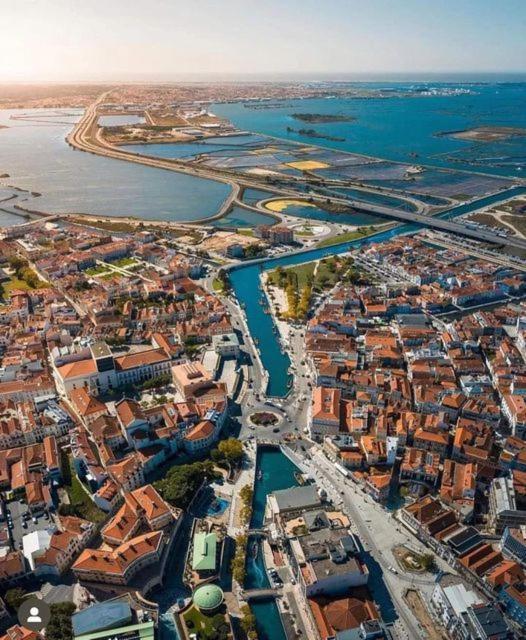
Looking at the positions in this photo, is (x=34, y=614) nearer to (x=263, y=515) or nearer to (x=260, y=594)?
(x=260, y=594)

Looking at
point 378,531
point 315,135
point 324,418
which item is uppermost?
point 315,135

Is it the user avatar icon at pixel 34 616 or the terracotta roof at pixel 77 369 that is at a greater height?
the terracotta roof at pixel 77 369

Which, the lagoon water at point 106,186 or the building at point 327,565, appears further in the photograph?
the lagoon water at point 106,186

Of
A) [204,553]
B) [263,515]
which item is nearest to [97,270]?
[263,515]

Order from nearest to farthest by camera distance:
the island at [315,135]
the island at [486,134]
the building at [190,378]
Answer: the building at [190,378] < the island at [486,134] < the island at [315,135]

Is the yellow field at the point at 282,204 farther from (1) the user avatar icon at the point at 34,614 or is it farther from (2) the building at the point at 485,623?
(2) the building at the point at 485,623

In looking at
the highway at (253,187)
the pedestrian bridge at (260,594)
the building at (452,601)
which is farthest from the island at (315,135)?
the pedestrian bridge at (260,594)

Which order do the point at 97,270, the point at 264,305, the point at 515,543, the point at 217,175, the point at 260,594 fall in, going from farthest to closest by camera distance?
the point at 217,175
the point at 97,270
the point at 264,305
the point at 515,543
the point at 260,594
